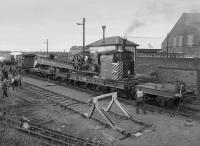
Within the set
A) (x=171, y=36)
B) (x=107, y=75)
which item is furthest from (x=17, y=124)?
(x=171, y=36)

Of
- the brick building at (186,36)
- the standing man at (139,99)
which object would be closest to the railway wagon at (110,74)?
the standing man at (139,99)

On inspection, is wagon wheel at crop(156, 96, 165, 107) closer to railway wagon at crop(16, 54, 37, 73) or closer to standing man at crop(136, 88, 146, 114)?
standing man at crop(136, 88, 146, 114)

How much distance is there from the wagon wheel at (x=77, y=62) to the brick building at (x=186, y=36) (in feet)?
57.9

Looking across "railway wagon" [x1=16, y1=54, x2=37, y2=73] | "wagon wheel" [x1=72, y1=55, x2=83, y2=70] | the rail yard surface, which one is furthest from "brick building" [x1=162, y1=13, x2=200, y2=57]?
the rail yard surface

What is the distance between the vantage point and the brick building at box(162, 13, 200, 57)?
33.6 m

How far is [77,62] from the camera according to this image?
19922 mm

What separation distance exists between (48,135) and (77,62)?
430 inches

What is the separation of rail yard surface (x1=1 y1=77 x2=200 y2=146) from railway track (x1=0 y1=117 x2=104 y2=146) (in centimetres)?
45

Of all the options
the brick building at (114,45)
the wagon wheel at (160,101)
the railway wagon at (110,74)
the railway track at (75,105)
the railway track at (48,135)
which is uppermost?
the brick building at (114,45)

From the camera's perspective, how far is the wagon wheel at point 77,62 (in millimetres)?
19519

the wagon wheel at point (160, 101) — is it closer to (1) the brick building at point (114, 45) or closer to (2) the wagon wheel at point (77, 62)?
(2) the wagon wheel at point (77, 62)

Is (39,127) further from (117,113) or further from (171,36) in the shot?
(171,36)

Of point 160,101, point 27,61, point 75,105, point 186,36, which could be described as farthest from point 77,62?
point 186,36

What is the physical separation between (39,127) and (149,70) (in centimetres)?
1584
